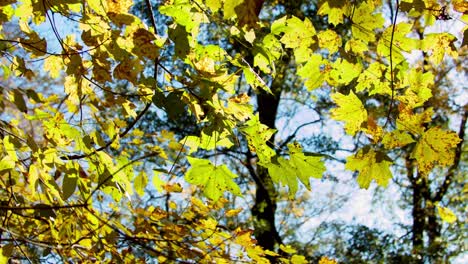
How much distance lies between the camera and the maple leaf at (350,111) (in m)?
1.17

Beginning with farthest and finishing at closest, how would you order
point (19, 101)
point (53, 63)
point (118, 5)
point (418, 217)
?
point (418, 217)
point (53, 63)
point (19, 101)
point (118, 5)

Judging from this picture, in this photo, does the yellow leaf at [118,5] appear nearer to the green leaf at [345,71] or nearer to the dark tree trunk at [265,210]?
the green leaf at [345,71]

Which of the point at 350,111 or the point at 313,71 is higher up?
the point at 313,71

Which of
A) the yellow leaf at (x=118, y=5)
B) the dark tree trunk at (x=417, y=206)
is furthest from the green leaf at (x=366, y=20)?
the dark tree trunk at (x=417, y=206)

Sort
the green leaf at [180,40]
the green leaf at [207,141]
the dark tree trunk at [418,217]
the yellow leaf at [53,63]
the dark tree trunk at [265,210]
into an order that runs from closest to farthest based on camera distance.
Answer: the green leaf at [180,40], the green leaf at [207,141], the yellow leaf at [53,63], the dark tree trunk at [265,210], the dark tree trunk at [418,217]

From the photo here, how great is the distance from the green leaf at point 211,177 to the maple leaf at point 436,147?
43 centimetres

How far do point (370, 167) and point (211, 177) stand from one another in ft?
1.24

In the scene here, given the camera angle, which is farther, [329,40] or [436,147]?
[329,40]

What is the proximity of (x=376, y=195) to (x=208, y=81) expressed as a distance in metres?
7.89

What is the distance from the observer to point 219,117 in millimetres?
1147

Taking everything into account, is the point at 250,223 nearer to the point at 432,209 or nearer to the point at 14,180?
the point at 432,209

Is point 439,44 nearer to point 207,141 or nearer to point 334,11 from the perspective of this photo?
point 334,11

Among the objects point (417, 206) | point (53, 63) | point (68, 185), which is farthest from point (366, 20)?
point (417, 206)

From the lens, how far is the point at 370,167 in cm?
115
